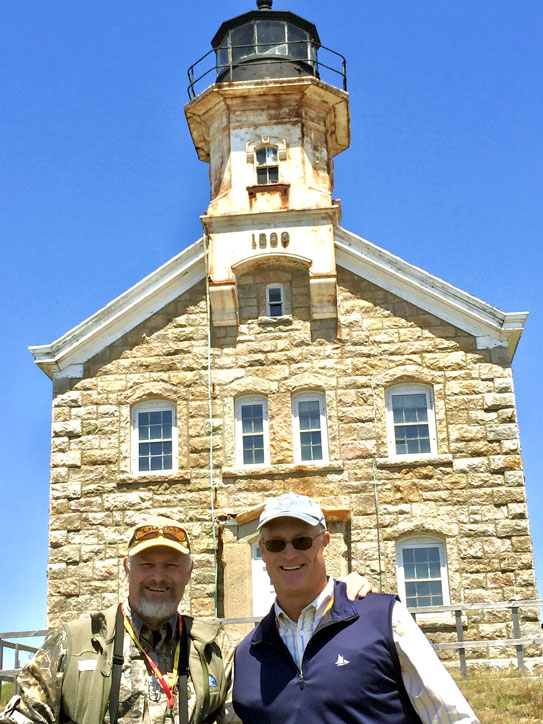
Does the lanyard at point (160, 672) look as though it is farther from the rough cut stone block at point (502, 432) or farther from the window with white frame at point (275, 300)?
the window with white frame at point (275, 300)

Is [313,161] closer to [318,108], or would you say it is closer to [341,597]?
[318,108]

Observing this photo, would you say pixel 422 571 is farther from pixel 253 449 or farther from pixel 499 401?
pixel 253 449

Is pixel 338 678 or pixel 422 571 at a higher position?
pixel 422 571

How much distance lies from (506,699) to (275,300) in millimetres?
8146

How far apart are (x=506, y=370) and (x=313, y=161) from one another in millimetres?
5215

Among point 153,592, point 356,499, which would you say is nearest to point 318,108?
point 356,499

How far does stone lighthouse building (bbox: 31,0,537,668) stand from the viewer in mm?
15500

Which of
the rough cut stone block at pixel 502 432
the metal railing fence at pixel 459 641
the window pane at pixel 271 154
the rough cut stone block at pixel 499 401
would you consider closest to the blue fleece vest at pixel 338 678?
the metal railing fence at pixel 459 641

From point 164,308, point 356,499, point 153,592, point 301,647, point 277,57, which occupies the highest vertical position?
point 277,57

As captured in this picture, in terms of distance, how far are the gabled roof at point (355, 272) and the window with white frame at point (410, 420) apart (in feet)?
4.48

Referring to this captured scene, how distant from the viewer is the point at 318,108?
18.1 metres

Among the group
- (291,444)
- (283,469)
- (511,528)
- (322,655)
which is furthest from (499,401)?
(322,655)

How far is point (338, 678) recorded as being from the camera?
4.35m

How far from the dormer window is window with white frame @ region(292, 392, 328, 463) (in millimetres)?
4159
